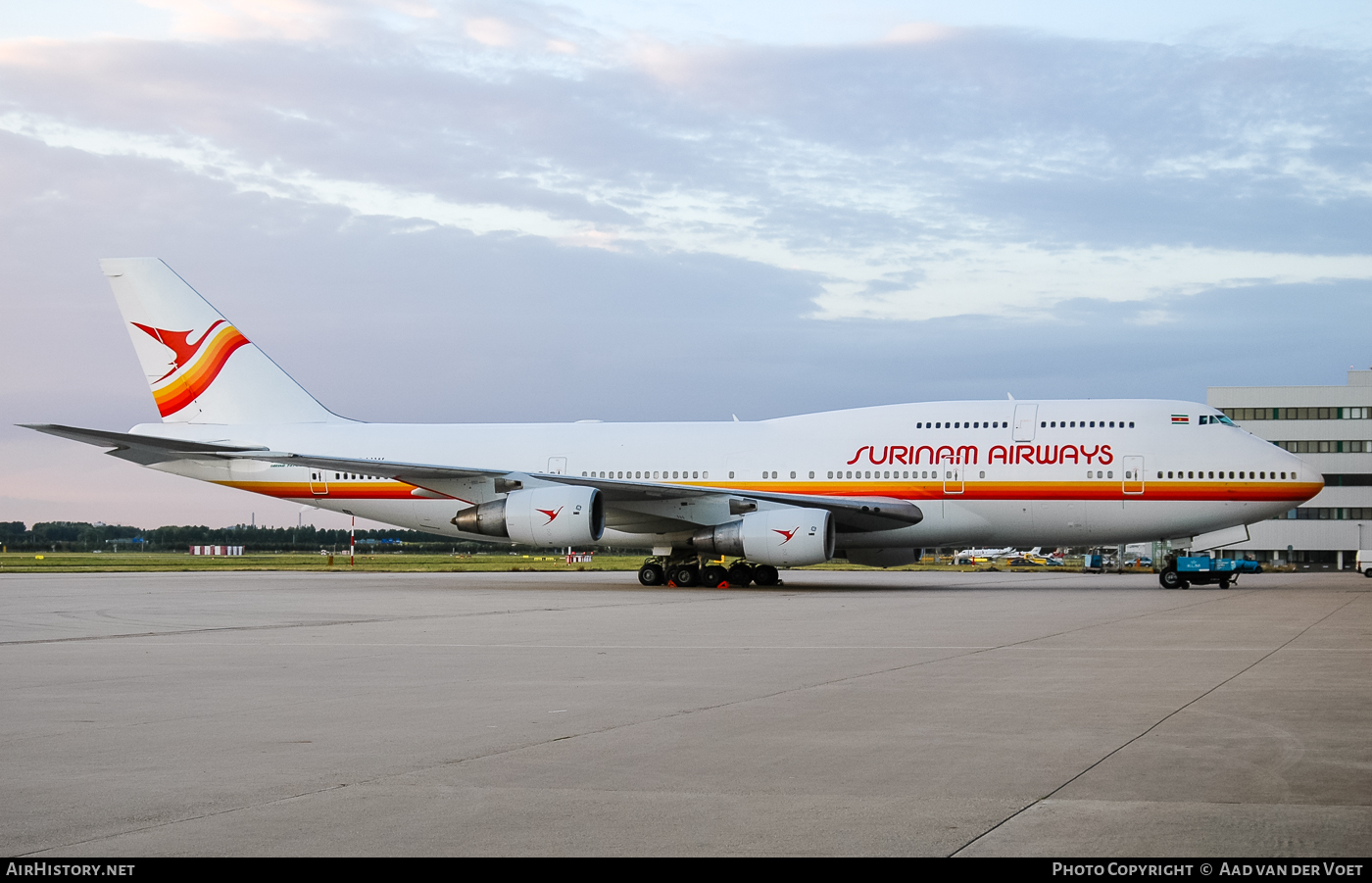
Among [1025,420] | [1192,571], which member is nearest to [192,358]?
Answer: [1025,420]

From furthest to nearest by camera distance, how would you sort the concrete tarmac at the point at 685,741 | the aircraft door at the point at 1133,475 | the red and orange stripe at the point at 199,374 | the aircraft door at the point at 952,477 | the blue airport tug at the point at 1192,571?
the red and orange stripe at the point at 199,374, the blue airport tug at the point at 1192,571, the aircraft door at the point at 952,477, the aircraft door at the point at 1133,475, the concrete tarmac at the point at 685,741

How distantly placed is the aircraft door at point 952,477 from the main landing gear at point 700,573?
4.84 metres

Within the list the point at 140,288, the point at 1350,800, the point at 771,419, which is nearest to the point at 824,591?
the point at 771,419

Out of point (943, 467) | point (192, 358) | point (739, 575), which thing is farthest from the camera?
point (192, 358)

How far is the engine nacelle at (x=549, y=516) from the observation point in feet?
93.7

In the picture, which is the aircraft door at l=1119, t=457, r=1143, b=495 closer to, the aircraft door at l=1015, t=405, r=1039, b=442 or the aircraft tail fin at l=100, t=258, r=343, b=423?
the aircraft door at l=1015, t=405, r=1039, b=442

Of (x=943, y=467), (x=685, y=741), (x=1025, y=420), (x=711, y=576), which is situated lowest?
(x=685, y=741)

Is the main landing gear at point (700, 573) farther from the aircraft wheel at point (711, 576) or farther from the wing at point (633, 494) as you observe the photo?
the wing at point (633, 494)

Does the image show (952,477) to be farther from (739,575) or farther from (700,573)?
(700,573)

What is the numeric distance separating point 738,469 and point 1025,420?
704 cm

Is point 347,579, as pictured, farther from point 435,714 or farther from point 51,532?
point 51,532

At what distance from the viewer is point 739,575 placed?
3127cm

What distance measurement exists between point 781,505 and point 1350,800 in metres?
23.2

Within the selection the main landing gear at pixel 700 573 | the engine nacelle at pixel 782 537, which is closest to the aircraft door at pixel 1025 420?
the engine nacelle at pixel 782 537
